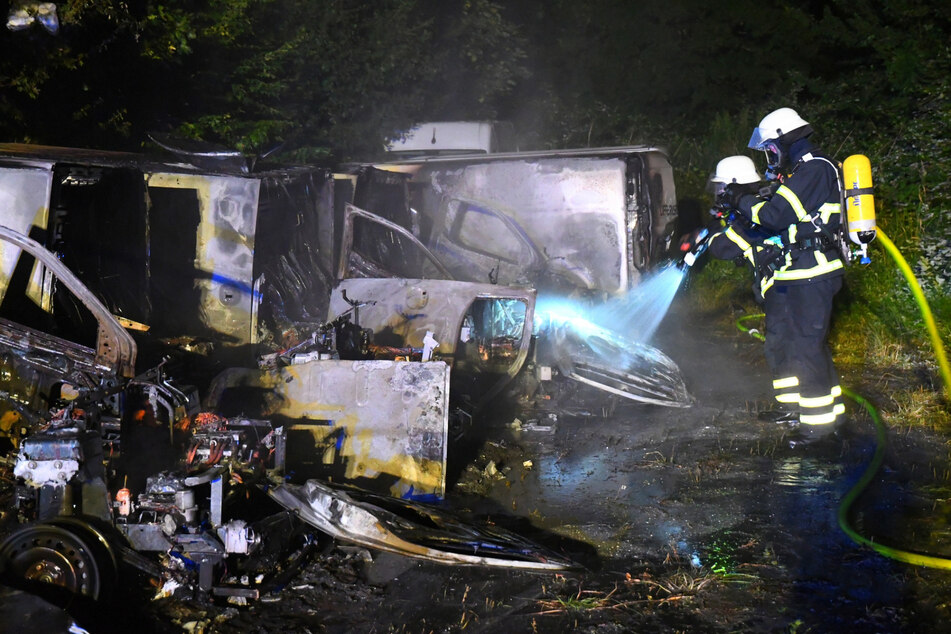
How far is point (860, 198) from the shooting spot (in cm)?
554

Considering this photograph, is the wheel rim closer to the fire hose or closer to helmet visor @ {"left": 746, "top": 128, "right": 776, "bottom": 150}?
the fire hose

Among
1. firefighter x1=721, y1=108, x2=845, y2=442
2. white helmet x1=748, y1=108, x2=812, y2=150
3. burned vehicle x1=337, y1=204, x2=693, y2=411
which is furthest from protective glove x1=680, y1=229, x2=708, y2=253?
burned vehicle x1=337, y1=204, x2=693, y2=411

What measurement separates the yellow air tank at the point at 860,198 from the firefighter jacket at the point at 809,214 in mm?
127

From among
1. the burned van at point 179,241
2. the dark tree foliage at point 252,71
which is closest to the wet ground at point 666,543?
the burned van at point 179,241

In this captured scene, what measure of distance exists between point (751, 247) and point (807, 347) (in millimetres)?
829

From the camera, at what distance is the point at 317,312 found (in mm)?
7461

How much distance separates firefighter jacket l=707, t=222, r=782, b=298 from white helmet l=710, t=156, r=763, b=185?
476 millimetres

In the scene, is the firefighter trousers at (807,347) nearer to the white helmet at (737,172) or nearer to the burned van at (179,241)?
the white helmet at (737,172)

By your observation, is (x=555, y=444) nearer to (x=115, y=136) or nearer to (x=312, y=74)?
(x=115, y=136)

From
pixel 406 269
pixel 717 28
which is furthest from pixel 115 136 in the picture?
pixel 717 28

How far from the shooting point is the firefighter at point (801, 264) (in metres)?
5.70

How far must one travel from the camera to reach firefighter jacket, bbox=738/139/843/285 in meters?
5.67

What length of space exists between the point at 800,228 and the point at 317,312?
418 cm

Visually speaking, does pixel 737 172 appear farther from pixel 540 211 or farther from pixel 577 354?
pixel 540 211
